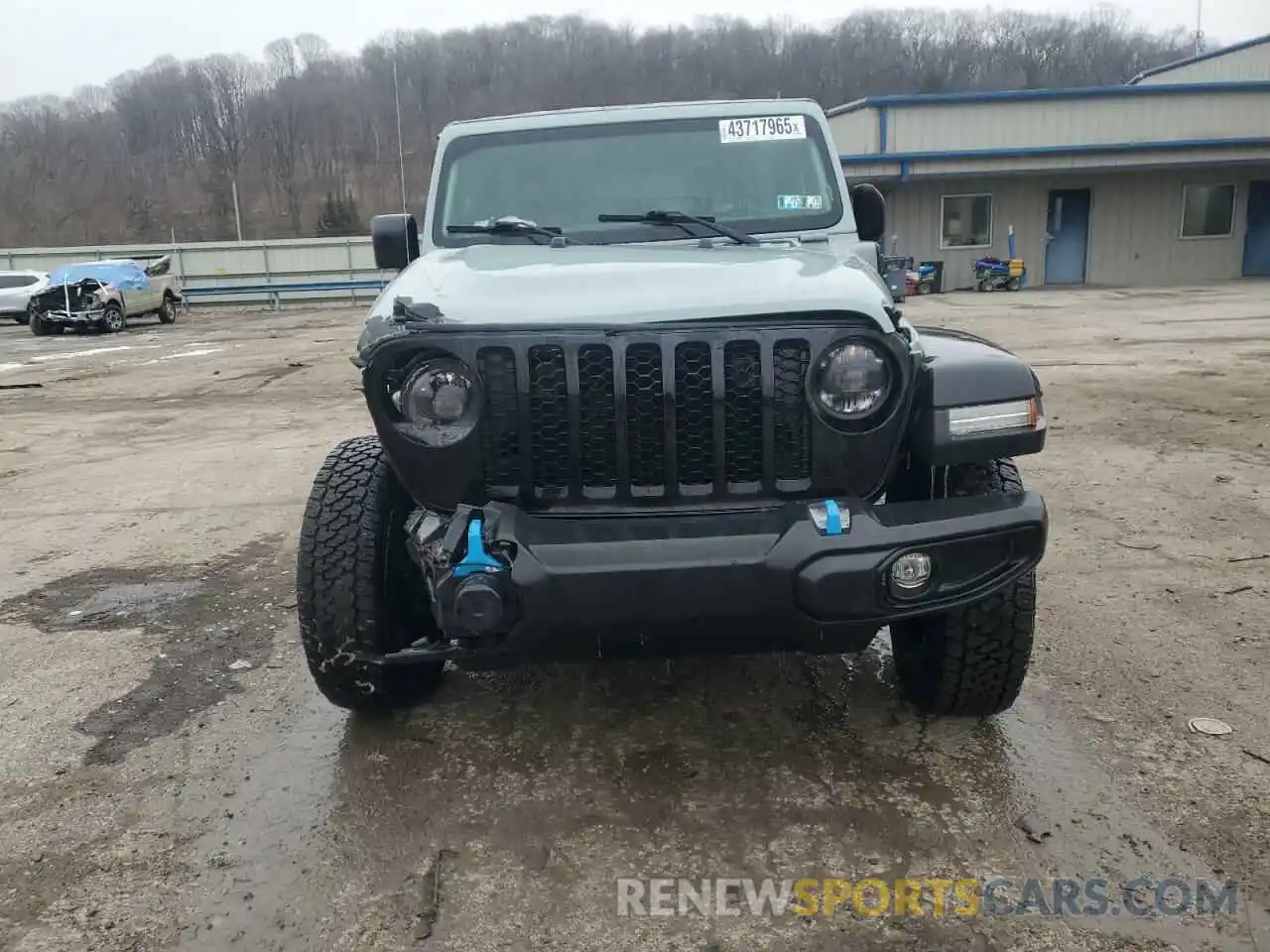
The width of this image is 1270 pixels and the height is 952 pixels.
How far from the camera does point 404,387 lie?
7.84 ft

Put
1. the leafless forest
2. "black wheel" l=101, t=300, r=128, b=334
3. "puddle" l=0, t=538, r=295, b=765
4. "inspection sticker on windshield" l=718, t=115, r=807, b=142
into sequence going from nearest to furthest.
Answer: "puddle" l=0, t=538, r=295, b=765
"inspection sticker on windshield" l=718, t=115, r=807, b=142
"black wheel" l=101, t=300, r=128, b=334
the leafless forest

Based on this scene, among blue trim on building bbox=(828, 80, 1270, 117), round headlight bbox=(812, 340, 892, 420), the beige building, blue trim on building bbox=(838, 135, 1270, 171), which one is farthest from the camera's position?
the beige building

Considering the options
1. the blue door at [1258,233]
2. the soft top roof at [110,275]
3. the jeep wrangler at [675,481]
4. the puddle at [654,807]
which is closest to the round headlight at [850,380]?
the jeep wrangler at [675,481]

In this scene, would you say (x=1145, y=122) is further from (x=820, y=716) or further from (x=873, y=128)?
(x=820, y=716)

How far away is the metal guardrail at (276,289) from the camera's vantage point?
28.5m

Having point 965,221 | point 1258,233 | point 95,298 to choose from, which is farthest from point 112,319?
point 1258,233

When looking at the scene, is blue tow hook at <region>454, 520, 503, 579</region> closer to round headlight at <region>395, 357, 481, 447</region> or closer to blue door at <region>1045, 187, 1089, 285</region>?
round headlight at <region>395, 357, 481, 447</region>

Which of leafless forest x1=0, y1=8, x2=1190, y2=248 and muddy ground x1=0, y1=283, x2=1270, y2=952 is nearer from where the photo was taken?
muddy ground x1=0, y1=283, x2=1270, y2=952

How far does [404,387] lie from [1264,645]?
119 inches

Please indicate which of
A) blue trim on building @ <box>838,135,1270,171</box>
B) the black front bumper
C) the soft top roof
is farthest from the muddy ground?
the soft top roof

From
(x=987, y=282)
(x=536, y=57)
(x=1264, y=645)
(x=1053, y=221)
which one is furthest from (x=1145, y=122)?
(x=536, y=57)

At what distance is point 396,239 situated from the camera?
13.0 feet

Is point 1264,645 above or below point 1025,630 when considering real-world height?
below

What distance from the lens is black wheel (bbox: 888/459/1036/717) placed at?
8.75 ft
